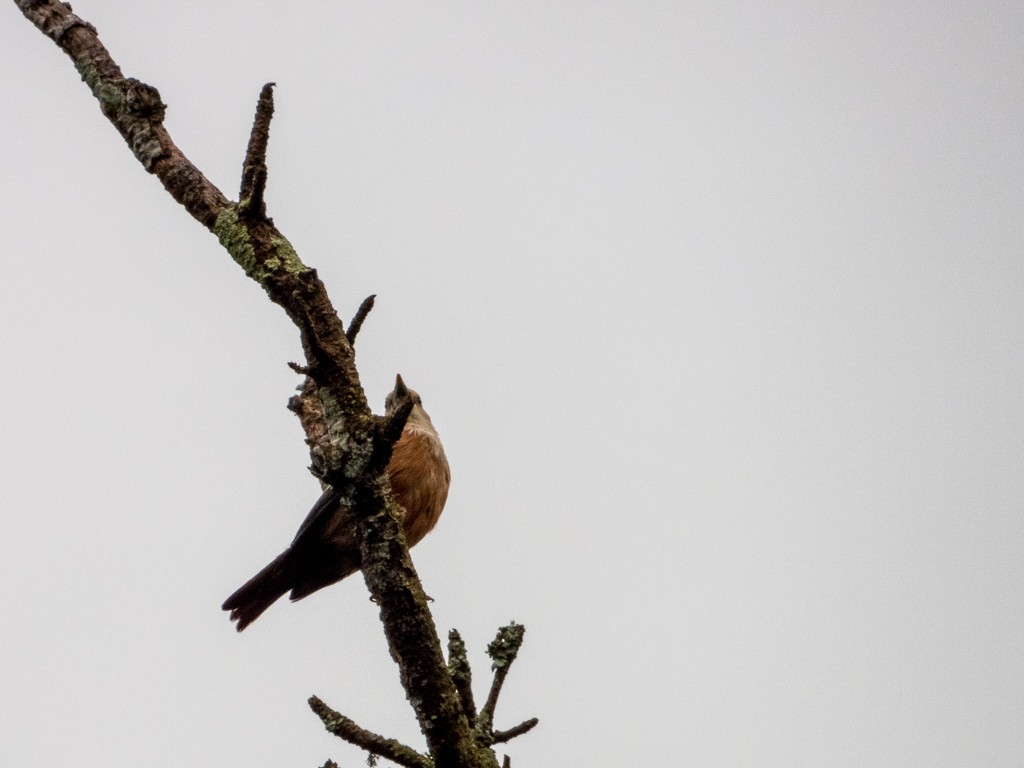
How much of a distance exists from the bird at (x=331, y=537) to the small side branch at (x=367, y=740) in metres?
3.05

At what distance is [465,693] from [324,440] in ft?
3.01

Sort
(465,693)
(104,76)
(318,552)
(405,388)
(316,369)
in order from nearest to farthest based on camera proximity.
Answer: (316,369) < (465,693) < (104,76) < (318,552) < (405,388)

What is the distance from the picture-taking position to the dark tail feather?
627 centimetres

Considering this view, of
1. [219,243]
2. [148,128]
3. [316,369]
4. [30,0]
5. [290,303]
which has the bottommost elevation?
[316,369]

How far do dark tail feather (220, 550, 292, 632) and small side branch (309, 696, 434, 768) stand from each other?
337 cm

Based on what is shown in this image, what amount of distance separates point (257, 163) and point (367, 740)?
1740 millimetres

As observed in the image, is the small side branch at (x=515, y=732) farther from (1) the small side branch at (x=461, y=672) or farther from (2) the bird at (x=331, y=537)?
(2) the bird at (x=331, y=537)

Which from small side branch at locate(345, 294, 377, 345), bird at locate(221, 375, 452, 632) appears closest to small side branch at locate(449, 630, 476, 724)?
small side branch at locate(345, 294, 377, 345)

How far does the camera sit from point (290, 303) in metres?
3.04

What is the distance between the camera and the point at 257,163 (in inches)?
120

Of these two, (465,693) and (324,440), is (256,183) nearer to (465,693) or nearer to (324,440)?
(324,440)

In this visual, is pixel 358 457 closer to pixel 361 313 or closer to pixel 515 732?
pixel 361 313

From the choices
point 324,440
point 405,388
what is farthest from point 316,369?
point 405,388

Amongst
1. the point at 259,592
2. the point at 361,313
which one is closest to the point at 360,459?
the point at 361,313
